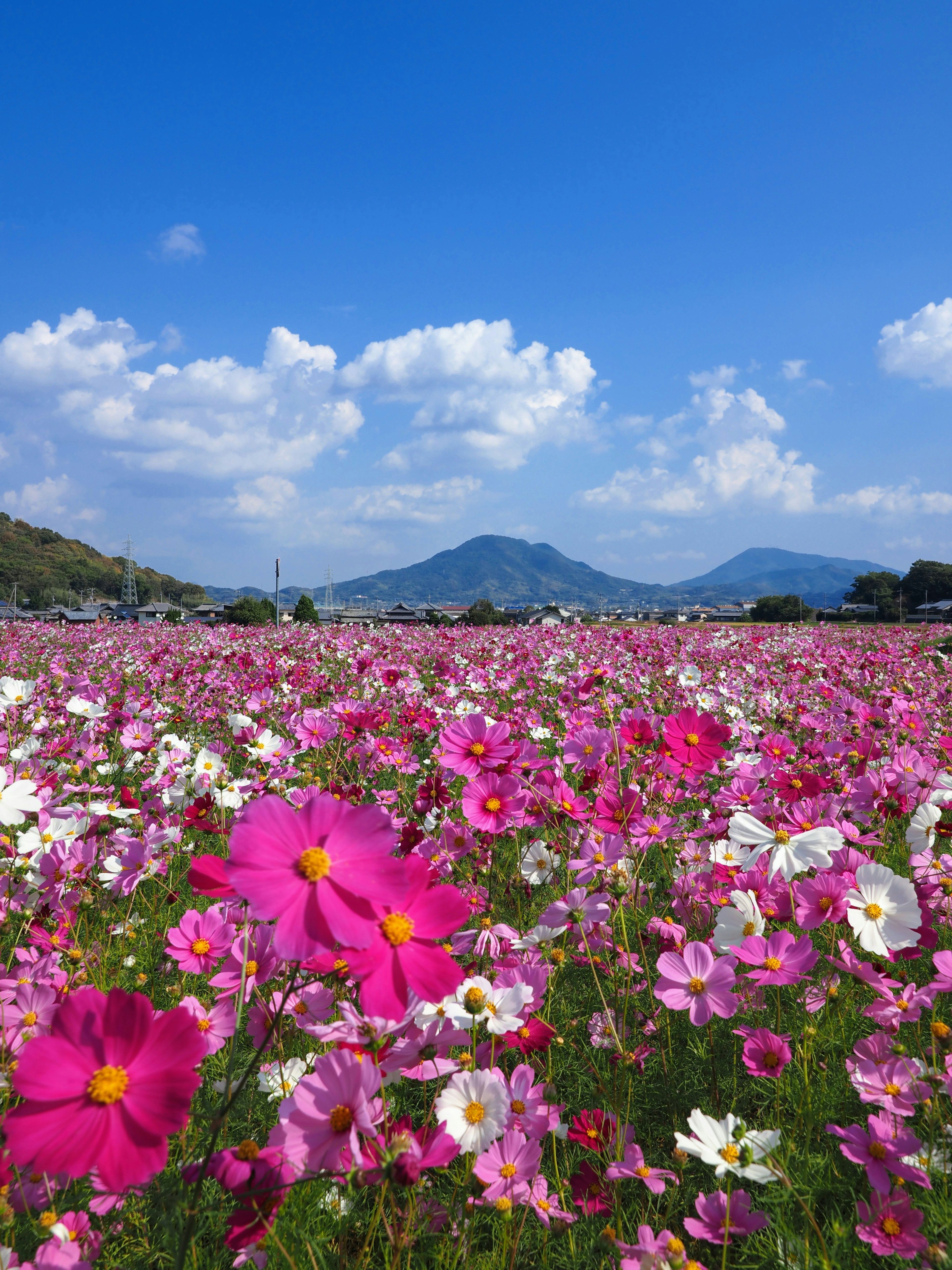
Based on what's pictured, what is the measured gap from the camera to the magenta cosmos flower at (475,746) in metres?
1.37

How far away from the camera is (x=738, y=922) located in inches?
53.6

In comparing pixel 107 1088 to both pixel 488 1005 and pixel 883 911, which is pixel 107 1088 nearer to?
pixel 488 1005

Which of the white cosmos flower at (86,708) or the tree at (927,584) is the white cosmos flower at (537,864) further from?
the tree at (927,584)

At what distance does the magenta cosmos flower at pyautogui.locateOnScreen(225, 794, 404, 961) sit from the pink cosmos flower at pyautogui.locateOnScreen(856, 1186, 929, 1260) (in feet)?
3.31

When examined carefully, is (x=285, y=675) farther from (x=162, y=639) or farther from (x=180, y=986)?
(x=162, y=639)

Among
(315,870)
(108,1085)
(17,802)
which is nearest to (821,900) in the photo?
(315,870)

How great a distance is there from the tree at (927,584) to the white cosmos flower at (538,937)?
6800 centimetres

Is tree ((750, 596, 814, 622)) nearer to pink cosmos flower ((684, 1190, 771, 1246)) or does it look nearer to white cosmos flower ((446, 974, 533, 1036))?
pink cosmos flower ((684, 1190, 771, 1246))

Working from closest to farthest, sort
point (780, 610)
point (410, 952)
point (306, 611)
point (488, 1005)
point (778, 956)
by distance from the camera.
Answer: point (410, 952) < point (488, 1005) < point (778, 956) < point (306, 611) < point (780, 610)

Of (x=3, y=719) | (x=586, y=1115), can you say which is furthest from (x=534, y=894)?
(x=3, y=719)

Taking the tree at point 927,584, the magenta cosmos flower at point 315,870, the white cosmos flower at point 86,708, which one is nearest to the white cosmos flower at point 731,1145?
the magenta cosmos flower at point 315,870

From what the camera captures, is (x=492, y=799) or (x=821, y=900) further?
(x=492, y=799)

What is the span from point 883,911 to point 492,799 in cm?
80

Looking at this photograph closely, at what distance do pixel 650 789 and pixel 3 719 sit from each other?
3.11 metres
